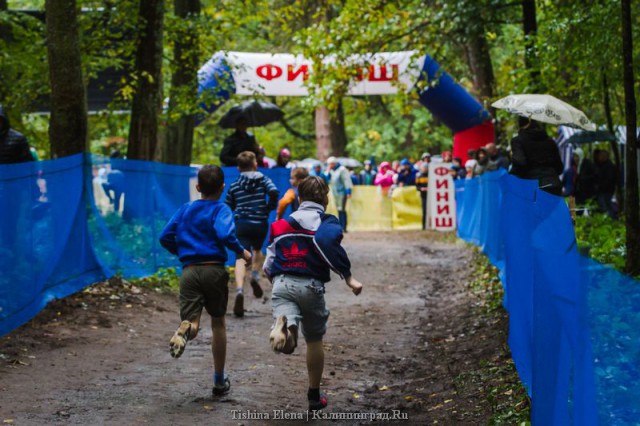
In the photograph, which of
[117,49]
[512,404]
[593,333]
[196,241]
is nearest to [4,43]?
[117,49]

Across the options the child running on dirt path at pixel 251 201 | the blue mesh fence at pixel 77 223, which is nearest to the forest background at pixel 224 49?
the blue mesh fence at pixel 77 223

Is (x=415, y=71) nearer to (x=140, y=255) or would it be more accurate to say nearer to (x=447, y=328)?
(x=140, y=255)

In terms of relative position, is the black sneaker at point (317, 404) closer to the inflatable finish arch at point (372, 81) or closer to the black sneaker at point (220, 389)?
the black sneaker at point (220, 389)

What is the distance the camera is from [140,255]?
13844mm

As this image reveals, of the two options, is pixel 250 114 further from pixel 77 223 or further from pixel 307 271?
pixel 307 271

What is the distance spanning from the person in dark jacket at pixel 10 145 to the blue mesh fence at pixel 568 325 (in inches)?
232

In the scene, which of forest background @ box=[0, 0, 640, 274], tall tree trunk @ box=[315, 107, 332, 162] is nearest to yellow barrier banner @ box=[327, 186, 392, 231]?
tall tree trunk @ box=[315, 107, 332, 162]

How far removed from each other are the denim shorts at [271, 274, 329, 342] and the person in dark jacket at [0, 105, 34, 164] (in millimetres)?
5236

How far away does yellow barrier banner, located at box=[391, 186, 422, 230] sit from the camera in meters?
30.2

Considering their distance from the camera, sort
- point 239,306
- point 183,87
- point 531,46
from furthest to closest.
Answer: point 183,87
point 531,46
point 239,306

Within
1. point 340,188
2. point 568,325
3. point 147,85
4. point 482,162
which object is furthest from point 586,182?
point 568,325

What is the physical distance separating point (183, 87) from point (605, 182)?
1000cm

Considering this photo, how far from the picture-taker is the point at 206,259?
7.26 m

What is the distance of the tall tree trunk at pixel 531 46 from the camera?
51.4ft
